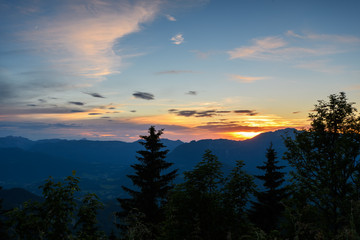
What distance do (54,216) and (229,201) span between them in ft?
21.8

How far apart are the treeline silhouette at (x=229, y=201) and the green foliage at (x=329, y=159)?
77 mm

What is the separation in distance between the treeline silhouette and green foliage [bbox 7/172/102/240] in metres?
0.02

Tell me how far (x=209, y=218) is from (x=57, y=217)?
5693mm

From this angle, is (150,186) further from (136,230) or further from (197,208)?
(136,230)

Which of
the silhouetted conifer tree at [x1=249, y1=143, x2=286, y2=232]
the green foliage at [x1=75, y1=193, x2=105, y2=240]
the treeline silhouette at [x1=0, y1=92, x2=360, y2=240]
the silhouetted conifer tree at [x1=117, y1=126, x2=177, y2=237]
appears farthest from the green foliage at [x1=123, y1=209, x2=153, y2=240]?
the silhouetted conifer tree at [x1=249, y1=143, x2=286, y2=232]

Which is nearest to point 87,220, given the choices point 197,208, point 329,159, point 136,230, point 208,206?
point 136,230

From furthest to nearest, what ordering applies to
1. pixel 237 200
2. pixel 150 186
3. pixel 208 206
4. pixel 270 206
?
pixel 270 206
pixel 150 186
pixel 237 200
pixel 208 206

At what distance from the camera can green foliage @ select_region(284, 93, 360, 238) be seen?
18000mm

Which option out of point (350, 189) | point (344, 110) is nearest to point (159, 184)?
point (350, 189)

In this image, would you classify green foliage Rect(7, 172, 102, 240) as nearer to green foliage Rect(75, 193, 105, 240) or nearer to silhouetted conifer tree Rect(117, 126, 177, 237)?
green foliage Rect(75, 193, 105, 240)

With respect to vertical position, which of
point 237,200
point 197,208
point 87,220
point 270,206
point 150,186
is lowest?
point 270,206

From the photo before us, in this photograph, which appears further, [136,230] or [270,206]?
[270,206]

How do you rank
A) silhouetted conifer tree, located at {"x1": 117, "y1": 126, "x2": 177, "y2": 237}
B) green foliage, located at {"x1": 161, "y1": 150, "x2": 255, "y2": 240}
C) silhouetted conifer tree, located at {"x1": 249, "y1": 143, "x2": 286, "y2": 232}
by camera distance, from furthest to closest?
silhouetted conifer tree, located at {"x1": 249, "y1": 143, "x2": 286, "y2": 232}, silhouetted conifer tree, located at {"x1": 117, "y1": 126, "x2": 177, "y2": 237}, green foliage, located at {"x1": 161, "y1": 150, "x2": 255, "y2": 240}

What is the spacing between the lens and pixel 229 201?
929 cm
